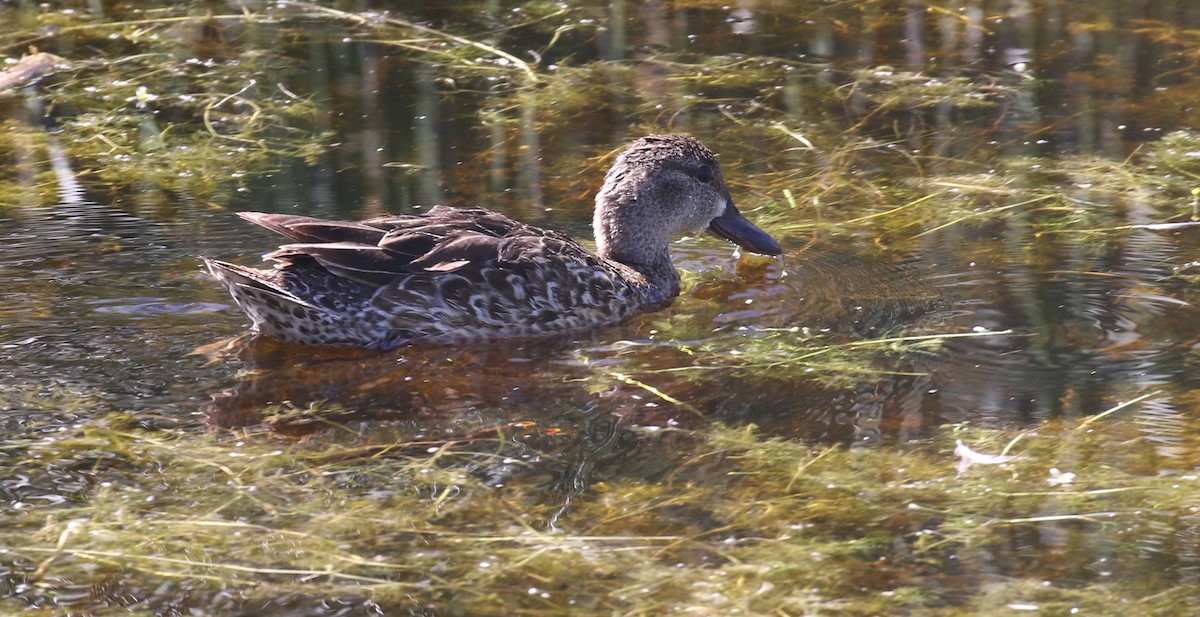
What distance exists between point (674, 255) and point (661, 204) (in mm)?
580

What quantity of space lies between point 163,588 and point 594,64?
5.81m

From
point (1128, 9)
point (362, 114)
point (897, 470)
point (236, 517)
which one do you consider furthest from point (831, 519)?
point (1128, 9)

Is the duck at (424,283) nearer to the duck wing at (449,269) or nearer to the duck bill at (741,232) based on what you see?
the duck wing at (449,269)

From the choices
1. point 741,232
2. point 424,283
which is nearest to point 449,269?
point 424,283

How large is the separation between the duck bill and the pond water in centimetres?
11

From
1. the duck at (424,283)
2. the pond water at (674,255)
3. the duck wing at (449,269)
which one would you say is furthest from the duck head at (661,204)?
the duck wing at (449,269)

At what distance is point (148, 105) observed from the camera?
29.9ft

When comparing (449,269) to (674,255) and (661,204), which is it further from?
(674,255)

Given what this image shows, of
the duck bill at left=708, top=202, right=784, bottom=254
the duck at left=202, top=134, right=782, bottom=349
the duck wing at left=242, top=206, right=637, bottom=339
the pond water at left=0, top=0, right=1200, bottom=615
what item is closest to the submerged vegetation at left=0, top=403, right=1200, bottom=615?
the pond water at left=0, top=0, right=1200, bottom=615

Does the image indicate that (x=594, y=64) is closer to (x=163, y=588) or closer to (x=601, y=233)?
(x=601, y=233)

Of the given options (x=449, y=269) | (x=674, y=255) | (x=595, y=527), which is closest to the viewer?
(x=595, y=527)

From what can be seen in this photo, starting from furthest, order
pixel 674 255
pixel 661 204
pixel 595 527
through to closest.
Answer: pixel 674 255, pixel 661 204, pixel 595 527

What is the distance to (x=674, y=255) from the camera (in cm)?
786

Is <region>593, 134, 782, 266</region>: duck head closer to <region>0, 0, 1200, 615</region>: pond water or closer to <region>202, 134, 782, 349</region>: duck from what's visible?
<region>0, 0, 1200, 615</region>: pond water
